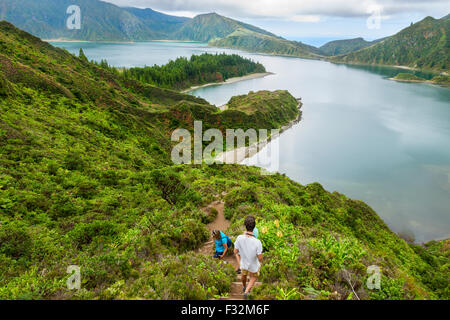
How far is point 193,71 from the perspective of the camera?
119 meters

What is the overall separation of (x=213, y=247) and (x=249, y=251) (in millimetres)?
4098

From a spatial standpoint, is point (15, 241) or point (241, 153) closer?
point (15, 241)

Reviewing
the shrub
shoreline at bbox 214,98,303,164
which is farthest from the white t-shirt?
shoreline at bbox 214,98,303,164

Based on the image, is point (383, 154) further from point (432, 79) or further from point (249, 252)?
point (432, 79)

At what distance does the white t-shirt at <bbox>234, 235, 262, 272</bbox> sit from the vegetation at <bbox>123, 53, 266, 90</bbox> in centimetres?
8831

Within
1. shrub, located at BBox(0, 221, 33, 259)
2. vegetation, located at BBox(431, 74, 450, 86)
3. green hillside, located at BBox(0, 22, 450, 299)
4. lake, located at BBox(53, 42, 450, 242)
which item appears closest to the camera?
green hillside, located at BBox(0, 22, 450, 299)

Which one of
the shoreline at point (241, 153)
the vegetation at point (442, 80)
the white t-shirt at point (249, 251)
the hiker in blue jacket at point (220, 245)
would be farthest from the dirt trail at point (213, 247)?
the vegetation at point (442, 80)

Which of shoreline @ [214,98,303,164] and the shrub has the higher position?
the shrub

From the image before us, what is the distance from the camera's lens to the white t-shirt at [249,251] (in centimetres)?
577

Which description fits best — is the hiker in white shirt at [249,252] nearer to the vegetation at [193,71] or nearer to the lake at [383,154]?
the lake at [383,154]

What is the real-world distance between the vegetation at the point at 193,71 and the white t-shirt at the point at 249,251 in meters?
88.3

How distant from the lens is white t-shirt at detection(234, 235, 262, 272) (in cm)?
577

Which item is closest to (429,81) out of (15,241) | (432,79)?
(432,79)

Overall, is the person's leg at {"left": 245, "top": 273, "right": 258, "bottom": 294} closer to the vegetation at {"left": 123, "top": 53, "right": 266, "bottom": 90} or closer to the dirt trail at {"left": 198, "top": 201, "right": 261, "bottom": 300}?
the dirt trail at {"left": 198, "top": 201, "right": 261, "bottom": 300}
